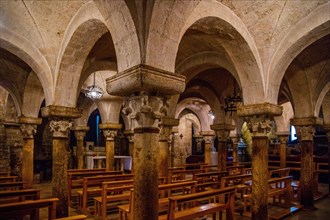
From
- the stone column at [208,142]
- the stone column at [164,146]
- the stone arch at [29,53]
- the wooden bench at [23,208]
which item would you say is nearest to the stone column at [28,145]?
the stone arch at [29,53]

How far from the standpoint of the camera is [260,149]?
550 centimetres

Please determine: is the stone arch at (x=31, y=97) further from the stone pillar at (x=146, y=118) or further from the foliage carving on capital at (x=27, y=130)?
the stone pillar at (x=146, y=118)

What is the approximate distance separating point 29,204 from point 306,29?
217 inches

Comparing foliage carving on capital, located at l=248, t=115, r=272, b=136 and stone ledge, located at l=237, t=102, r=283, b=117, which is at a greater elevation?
stone ledge, located at l=237, t=102, r=283, b=117

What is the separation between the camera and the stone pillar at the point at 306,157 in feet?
25.0

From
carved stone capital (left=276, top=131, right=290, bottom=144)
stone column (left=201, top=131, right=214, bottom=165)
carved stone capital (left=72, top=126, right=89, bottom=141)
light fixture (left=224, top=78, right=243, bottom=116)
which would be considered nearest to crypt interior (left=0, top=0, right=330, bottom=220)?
carved stone capital (left=276, top=131, right=290, bottom=144)

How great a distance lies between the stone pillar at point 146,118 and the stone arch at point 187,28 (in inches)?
8.8

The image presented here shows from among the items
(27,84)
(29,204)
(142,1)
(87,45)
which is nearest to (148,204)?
(29,204)

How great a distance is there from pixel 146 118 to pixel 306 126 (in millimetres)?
6578

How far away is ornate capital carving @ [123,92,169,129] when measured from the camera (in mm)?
3129

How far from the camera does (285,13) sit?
4945 millimetres

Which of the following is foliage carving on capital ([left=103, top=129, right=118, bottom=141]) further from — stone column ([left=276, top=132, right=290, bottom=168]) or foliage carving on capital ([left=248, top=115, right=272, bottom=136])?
stone column ([left=276, top=132, right=290, bottom=168])

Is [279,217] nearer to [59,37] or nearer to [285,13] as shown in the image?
[285,13]

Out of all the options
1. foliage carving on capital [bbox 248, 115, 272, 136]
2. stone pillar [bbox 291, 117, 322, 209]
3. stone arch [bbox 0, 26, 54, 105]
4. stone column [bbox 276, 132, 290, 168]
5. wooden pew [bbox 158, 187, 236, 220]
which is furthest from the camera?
stone column [bbox 276, 132, 290, 168]
